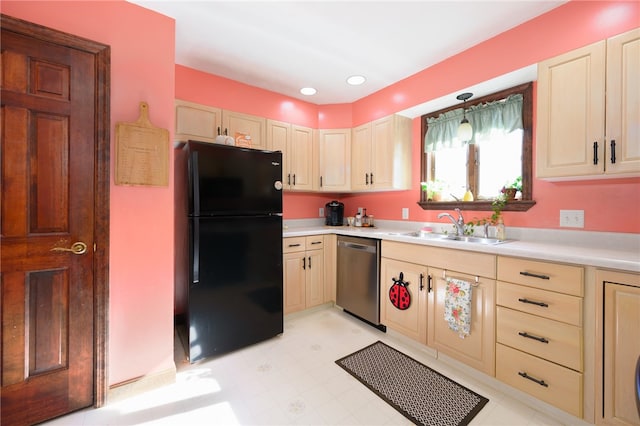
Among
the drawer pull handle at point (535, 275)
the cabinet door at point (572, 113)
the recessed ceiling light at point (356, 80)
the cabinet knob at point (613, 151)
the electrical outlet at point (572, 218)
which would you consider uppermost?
the recessed ceiling light at point (356, 80)

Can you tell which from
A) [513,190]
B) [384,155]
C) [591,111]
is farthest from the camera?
[384,155]

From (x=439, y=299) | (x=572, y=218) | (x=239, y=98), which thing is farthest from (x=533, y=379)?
(x=239, y=98)

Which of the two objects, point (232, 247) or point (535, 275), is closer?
point (535, 275)

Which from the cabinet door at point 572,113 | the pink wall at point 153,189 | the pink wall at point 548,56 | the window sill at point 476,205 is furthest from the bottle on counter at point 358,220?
the cabinet door at point 572,113

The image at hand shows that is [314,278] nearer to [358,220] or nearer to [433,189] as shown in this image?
[358,220]

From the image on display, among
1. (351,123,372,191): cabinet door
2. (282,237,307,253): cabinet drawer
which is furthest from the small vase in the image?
(282,237,307,253): cabinet drawer

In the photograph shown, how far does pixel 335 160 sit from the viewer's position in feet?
10.7

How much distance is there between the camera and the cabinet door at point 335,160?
325 cm

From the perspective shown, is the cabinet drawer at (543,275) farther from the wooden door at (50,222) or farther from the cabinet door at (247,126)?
the wooden door at (50,222)

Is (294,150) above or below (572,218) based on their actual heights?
above

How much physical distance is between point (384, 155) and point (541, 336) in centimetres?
202

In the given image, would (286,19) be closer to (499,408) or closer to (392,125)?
(392,125)

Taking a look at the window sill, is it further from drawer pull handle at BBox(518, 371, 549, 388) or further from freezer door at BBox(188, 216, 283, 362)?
freezer door at BBox(188, 216, 283, 362)

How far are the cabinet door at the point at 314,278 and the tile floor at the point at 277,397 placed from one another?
0.60 metres
